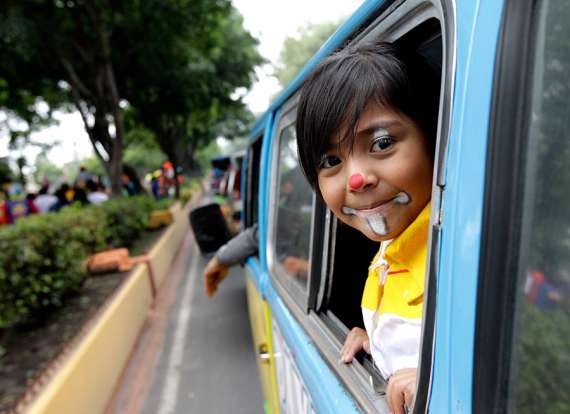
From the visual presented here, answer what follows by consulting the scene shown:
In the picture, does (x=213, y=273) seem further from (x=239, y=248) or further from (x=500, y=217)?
(x=500, y=217)

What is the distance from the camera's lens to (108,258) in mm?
6543

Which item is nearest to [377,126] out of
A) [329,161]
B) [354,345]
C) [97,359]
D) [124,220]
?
[329,161]

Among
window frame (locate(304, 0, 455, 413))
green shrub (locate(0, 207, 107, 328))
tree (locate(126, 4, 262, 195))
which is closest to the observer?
window frame (locate(304, 0, 455, 413))

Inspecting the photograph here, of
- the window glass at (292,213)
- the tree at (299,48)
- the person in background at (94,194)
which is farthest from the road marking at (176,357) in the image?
the tree at (299,48)

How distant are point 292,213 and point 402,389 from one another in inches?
54.9

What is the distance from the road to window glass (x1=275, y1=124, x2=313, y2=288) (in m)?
1.79

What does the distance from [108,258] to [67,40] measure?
499 centimetres

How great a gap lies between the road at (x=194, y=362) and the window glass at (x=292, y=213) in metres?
1.79

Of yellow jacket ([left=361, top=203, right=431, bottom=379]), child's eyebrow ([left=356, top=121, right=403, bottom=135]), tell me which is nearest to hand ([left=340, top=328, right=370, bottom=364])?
yellow jacket ([left=361, top=203, right=431, bottom=379])

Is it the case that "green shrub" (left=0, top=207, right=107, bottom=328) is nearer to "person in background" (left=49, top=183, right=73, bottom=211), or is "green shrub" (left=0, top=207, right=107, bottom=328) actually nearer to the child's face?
"person in background" (left=49, top=183, right=73, bottom=211)

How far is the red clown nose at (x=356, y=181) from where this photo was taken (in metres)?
0.90

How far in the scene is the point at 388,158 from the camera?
88 centimetres

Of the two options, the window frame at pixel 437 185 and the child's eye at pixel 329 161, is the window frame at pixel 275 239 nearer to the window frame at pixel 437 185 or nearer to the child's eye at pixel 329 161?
the child's eye at pixel 329 161

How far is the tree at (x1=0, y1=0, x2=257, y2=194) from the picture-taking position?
26.8 ft
